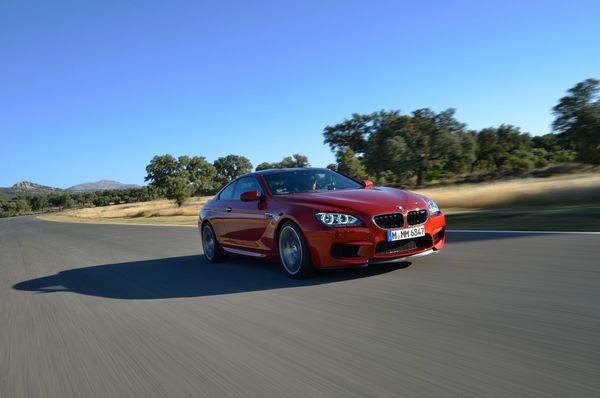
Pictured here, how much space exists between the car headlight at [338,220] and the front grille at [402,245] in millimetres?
354

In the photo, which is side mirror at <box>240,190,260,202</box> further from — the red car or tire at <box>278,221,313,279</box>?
tire at <box>278,221,313,279</box>

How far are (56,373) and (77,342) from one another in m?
0.77

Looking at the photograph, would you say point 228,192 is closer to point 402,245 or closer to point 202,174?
point 402,245

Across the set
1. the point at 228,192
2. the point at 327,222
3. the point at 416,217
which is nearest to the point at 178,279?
the point at 228,192

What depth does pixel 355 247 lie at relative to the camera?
17.9 feet

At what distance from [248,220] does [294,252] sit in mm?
1249

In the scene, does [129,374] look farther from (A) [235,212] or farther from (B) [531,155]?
(B) [531,155]

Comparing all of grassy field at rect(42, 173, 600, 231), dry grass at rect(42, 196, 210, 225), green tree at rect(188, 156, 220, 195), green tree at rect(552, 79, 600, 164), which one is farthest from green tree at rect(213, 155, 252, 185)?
grassy field at rect(42, 173, 600, 231)

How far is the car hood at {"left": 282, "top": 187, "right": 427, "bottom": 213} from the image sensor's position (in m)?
5.60

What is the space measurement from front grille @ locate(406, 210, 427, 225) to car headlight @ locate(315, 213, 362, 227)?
59 cm

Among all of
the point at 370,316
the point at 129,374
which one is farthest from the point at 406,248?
the point at 129,374

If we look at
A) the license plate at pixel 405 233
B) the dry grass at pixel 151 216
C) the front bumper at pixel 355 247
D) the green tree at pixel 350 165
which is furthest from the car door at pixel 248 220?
the green tree at pixel 350 165

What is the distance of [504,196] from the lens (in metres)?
17.0

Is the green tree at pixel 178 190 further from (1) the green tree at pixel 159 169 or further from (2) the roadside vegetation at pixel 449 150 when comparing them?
(1) the green tree at pixel 159 169
